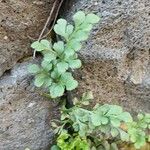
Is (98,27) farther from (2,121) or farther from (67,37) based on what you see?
(2,121)

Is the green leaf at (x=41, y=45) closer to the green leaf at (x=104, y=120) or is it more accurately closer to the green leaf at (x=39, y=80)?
the green leaf at (x=39, y=80)

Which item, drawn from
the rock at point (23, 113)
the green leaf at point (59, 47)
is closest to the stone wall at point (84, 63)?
the rock at point (23, 113)

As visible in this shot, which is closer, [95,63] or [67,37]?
[67,37]

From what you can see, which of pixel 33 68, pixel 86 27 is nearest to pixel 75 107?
pixel 33 68

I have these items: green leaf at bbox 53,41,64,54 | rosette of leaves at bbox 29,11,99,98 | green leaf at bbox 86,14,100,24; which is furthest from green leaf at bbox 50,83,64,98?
green leaf at bbox 86,14,100,24

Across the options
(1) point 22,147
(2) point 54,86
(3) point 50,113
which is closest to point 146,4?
(2) point 54,86

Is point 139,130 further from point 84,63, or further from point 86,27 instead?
point 86,27
